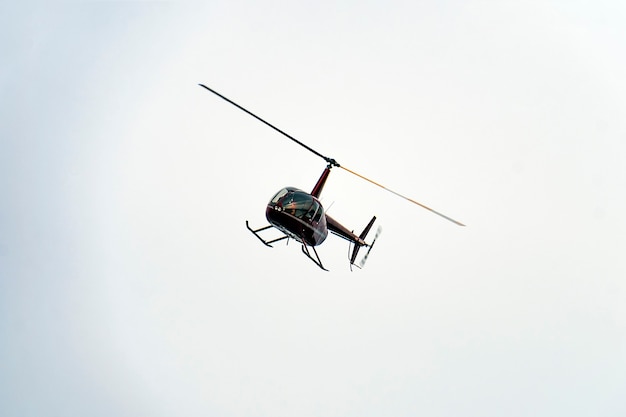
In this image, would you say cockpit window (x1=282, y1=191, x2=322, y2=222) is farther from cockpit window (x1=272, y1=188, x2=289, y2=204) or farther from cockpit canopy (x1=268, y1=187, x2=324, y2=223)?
cockpit window (x1=272, y1=188, x2=289, y2=204)

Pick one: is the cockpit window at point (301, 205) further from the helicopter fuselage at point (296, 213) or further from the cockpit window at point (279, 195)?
the cockpit window at point (279, 195)

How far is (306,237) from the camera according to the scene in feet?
79.9

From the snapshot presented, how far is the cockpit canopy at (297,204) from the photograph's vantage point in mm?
23344

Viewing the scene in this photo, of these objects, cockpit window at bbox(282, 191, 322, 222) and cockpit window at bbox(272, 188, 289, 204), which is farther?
cockpit window at bbox(272, 188, 289, 204)

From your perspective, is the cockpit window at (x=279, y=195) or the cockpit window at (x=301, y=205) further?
the cockpit window at (x=279, y=195)

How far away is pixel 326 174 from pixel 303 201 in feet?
9.51

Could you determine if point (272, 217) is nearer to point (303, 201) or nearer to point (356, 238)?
point (303, 201)

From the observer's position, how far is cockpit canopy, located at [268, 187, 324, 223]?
76.6 ft

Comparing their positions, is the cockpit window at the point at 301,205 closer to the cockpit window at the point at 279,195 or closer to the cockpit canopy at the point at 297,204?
the cockpit canopy at the point at 297,204

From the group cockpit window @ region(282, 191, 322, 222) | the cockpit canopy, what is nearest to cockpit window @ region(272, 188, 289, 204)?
the cockpit canopy

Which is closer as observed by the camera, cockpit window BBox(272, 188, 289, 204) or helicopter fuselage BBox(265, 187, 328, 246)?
helicopter fuselage BBox(265, 187, 328, 246)

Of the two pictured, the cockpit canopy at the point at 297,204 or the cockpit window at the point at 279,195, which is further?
the cockpit window at the point at 279,195

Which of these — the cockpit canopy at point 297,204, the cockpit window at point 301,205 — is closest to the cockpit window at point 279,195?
the cockpit canopy at point 297,204

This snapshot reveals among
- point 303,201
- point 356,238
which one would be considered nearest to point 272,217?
point 303,201
